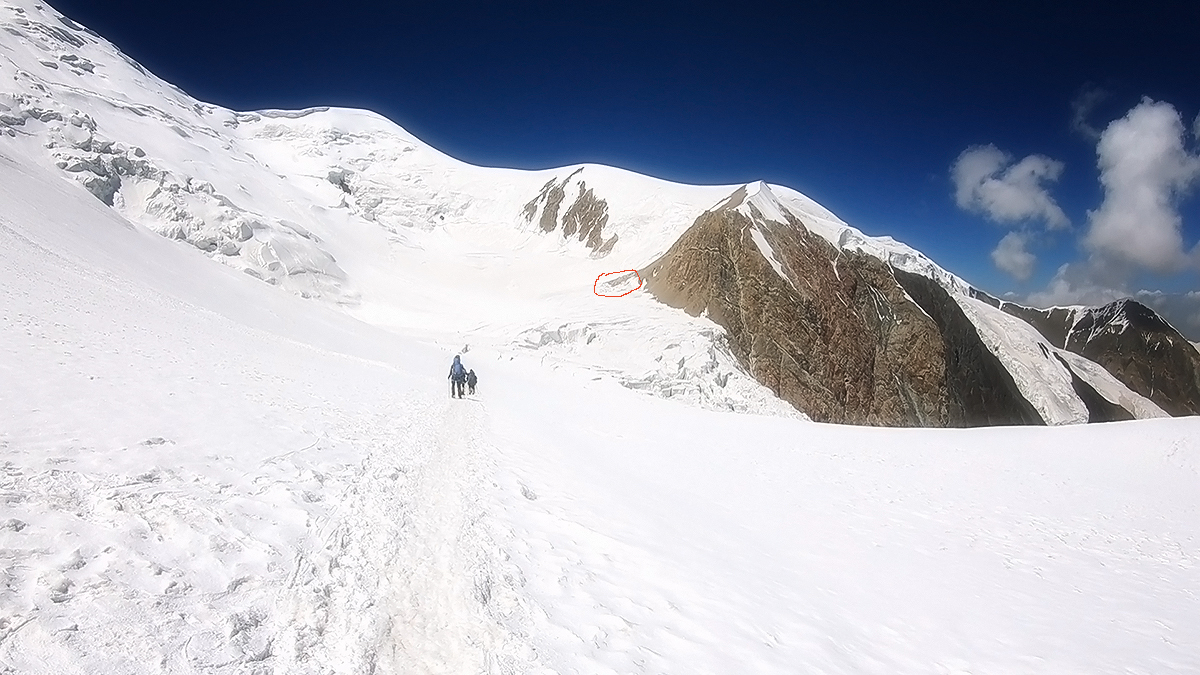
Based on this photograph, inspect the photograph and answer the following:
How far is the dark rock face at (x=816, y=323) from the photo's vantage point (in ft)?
111

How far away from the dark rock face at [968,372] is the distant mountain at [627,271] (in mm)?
171

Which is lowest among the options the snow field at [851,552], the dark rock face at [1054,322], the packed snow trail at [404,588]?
the packed snow trail at [404,588]

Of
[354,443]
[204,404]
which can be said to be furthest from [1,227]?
[354,443]

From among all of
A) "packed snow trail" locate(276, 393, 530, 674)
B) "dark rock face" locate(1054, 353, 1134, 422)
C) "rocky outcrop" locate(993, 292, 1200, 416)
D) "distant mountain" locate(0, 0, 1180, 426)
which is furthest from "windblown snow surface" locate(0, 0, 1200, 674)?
"rocky outcrop" locate(993, 292, 1200, 416)

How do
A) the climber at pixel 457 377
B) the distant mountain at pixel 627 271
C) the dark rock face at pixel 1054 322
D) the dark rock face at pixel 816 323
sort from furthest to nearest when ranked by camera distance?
1. the dark rock face at pixel 1054 322
2. the dark rock face at pixel 816 323
3. the distant mountain at pixel 627 271
4. the climber at pixel 457 377

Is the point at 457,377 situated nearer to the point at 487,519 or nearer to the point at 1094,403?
the point at 487,519

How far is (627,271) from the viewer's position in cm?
4222

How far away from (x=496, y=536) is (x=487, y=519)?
0.58m

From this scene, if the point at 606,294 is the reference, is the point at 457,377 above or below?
below

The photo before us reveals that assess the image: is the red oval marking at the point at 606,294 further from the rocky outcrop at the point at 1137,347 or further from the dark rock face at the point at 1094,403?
the rocky outcrop at the point at 1137,347

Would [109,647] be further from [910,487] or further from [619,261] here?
[619,261]

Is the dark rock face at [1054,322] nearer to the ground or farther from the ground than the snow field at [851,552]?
farther from the ground

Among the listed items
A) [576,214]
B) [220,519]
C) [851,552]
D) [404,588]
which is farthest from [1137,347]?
[220,519]

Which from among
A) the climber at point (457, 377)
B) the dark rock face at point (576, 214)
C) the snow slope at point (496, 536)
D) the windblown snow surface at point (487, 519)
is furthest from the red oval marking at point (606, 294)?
the snow slope at point (496, 536)
